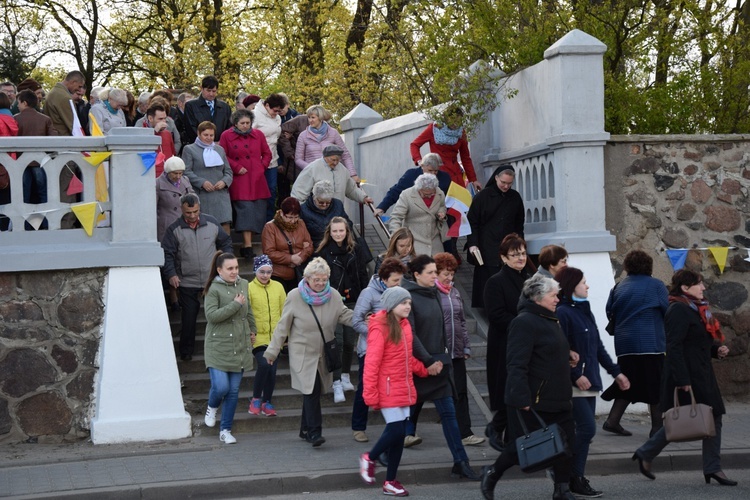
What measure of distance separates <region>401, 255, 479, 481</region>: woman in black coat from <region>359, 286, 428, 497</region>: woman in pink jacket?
27 centimetres

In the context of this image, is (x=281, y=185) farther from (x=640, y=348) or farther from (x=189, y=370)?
(x=640, y=348)

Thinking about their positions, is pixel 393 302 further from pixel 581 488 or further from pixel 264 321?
pixel 264 321

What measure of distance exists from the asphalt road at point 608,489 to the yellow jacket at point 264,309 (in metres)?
2.09

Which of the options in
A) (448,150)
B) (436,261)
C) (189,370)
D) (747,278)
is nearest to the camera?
(436,261)

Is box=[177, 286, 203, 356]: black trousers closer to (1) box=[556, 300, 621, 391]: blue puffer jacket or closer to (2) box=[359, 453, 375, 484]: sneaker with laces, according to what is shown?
(2) box=[359, 453, 375, 484]: sneaker with laces

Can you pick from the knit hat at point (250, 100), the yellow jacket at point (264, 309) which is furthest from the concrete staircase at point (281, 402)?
the knit hat at point (250, 100)

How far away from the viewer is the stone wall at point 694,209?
1180cm

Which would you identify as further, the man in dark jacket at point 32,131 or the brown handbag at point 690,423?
the man in dark jacket at point 32,131

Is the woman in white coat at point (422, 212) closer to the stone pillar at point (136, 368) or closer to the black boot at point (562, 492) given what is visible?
the stone pillar at point (136, 368)

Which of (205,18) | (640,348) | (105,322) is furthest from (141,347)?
(205,18)

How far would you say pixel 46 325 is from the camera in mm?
10211

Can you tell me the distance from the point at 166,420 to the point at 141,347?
70 centimetres

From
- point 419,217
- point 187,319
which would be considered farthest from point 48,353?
point 419,217

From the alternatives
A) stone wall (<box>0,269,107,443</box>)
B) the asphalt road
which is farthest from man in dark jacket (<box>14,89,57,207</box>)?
the asphalt road
